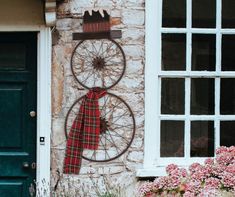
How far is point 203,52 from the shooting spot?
262 inches

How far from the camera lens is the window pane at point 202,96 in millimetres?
6637

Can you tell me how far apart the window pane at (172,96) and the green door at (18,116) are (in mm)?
1449

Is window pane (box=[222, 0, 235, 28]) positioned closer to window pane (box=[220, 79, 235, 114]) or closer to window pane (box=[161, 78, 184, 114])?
window pane (box=[220, 79, 235, 114])

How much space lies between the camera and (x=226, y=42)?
668cm

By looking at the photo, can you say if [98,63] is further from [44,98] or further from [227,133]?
[227,133]

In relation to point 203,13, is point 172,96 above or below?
below

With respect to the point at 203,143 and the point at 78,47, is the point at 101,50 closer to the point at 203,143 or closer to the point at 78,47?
the point at 78,47

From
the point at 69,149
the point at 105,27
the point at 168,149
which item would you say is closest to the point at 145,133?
the point at 168,149

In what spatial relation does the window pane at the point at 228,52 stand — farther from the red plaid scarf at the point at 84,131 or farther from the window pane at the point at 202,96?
the red plaid scarf at the point at 84,131

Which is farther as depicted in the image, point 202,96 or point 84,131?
point 202,96

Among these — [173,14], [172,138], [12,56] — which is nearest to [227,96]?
[172,138]

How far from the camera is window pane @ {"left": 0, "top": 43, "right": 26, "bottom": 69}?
21.6ft

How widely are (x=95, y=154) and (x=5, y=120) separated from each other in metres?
1.08

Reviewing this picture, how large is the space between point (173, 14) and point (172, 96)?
925 mm
